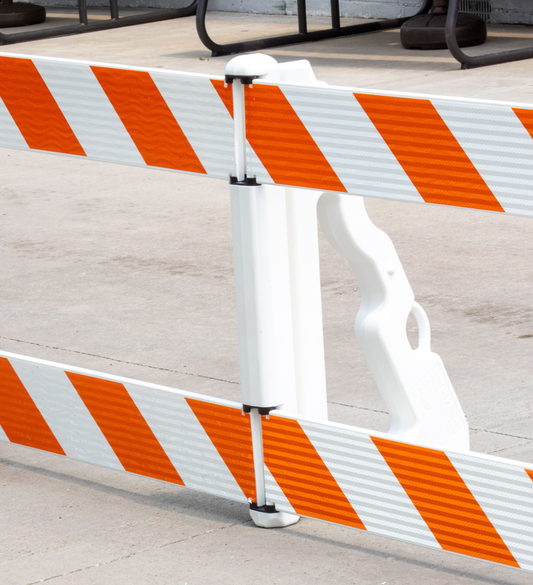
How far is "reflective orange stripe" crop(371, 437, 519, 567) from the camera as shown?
7.96ft

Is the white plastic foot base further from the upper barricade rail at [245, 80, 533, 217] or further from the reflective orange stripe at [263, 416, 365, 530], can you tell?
the upper barricade rail at [245, 80, 533, 217]

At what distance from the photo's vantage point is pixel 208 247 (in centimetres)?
565

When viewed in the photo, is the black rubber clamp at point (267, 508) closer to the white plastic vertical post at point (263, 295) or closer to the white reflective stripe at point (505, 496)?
the white plastic vertical post at point (263, 295)

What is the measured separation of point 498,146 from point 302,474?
0.88 metres

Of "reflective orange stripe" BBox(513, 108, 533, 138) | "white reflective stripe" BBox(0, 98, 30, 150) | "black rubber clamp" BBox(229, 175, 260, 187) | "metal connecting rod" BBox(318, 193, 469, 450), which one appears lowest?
"metal connecting rod" BBox(318, 193, 469, 450)

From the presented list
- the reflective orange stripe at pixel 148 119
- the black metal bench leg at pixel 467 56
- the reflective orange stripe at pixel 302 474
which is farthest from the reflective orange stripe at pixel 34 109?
the black metal bench leg at pixel 467 56

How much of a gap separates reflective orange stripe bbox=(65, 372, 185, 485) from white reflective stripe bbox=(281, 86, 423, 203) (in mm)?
844

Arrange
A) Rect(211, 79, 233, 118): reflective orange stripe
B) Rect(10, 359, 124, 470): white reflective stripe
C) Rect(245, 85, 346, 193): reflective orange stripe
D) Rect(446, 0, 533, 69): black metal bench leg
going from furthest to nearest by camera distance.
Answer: Rect(446, 0, 533, 69): black metal bench leg < Rect(10, 359, 124, 470): white reflective stripe < Rect(211, 79, 233, 118): reflective orange stripe < Rect(245, 85, 346, 193): reflective orange stripe

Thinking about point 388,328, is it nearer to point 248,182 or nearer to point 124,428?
point 248,182

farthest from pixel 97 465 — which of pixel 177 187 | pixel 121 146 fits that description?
pixel 177 187

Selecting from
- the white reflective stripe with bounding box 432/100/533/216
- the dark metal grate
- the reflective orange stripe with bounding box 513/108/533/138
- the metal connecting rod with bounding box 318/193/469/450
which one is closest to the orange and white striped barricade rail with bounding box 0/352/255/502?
the metal connecting rod with bounding box 318/193/469/450

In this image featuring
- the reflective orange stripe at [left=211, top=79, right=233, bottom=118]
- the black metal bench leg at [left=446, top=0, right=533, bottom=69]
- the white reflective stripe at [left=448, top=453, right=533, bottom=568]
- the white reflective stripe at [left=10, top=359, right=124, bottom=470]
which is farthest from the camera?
the black metal bench leg at [left=446, top=0, right=533, bottom=69]

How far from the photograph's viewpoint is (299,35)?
12.4 metres

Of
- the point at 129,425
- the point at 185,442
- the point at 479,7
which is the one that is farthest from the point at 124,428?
the point at 479,7
